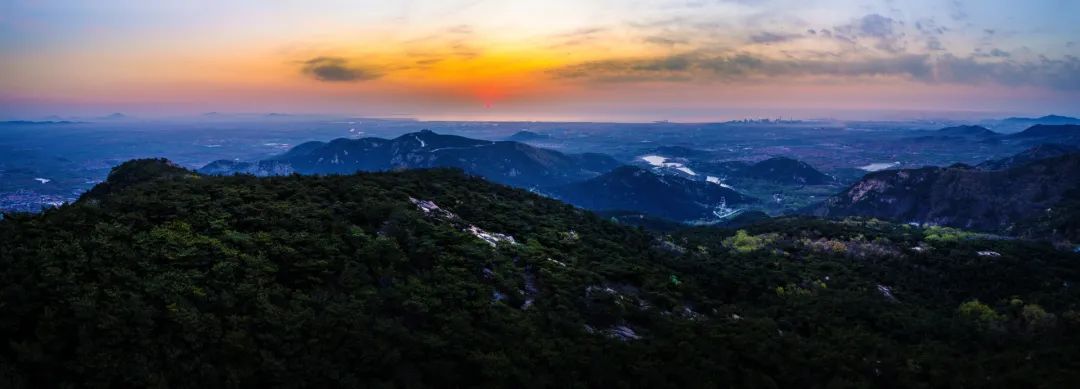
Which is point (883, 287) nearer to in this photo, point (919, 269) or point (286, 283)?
point (919, 269)

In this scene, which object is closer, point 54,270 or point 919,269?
point 54,270

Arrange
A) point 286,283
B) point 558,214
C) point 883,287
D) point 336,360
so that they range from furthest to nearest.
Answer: point 558,214 < point 883,287 < point 286,283 < point 336,360

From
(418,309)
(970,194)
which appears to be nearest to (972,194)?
(970,194)

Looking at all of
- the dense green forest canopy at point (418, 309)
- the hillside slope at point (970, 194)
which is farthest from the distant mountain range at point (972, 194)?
the dense green forest canopy at point (418, 309)

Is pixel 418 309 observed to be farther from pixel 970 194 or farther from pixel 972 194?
pixel 970 194

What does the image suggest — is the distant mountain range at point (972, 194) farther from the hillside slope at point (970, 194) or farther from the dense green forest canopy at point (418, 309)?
the dense green forest canopy at point (418, 309)

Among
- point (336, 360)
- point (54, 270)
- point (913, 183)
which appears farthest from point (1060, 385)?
point (913, 183)

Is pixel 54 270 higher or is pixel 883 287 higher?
pixel 54 270
